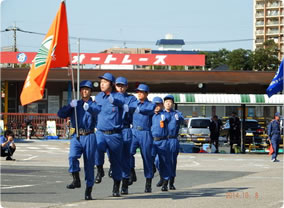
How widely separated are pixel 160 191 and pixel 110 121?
8.23ft

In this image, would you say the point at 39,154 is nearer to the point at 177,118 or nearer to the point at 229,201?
the point at 177,118

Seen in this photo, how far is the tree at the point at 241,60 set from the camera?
115631mm

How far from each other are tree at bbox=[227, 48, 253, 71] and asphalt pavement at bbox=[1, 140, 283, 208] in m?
91.6

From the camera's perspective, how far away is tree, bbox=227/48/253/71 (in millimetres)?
115631

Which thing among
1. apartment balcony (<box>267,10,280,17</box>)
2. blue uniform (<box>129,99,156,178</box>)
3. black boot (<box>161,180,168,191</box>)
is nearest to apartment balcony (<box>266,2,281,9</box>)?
apartment balcony (<box>267,10,280,17</box>)

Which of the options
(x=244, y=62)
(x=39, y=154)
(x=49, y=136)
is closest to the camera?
(x=39, y=154)

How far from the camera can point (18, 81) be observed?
2110 inches

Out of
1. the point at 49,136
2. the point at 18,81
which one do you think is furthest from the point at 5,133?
the point at 18,81

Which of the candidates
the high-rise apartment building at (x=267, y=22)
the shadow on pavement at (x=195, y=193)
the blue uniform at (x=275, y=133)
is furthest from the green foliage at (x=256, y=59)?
the shadow on pavement at (x=195, y=193)

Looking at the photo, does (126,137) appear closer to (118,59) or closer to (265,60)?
(118,59)

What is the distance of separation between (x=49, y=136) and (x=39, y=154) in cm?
1528

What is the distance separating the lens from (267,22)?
7003 inches

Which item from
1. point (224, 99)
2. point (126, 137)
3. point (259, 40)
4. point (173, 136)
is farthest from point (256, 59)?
point (126, 137)

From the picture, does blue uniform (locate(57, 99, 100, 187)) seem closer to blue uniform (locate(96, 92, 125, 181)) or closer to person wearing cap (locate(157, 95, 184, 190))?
blue uniform (locate(96, 92, 125, 181))
